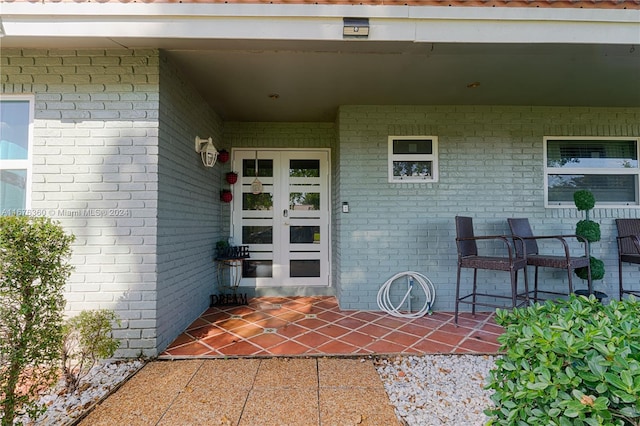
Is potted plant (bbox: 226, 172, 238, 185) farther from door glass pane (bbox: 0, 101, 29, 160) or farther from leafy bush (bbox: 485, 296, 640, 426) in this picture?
leafy bush (bbox: 485, 296, 640, 426)

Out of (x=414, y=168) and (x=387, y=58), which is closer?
(x=387, y=58)

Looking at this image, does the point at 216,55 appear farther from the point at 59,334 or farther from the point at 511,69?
the point at 511,69

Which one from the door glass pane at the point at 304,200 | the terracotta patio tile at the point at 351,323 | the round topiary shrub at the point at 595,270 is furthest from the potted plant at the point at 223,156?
the round topiary shrub at the point at 595,270

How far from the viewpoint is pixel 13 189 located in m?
2.57

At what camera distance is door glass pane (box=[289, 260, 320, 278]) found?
14.7 feet

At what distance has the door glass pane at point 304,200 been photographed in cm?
454

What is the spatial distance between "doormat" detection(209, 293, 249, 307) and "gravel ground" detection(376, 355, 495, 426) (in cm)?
221

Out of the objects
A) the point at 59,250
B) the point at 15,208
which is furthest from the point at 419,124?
the point at 15,208

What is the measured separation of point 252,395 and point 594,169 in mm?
4642

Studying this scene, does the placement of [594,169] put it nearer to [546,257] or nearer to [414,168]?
[546,257]

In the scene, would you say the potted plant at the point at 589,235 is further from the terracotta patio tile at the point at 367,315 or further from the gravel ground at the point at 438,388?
the terracotta patio tile at the point at 367,315

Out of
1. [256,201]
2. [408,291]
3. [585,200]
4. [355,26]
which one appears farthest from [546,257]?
[256,201]

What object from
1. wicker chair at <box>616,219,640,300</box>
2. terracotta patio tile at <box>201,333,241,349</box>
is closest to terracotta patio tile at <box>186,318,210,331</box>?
terracotta patio tile at <box>201,333,241,349</box>

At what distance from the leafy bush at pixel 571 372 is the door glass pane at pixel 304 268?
3.43m
